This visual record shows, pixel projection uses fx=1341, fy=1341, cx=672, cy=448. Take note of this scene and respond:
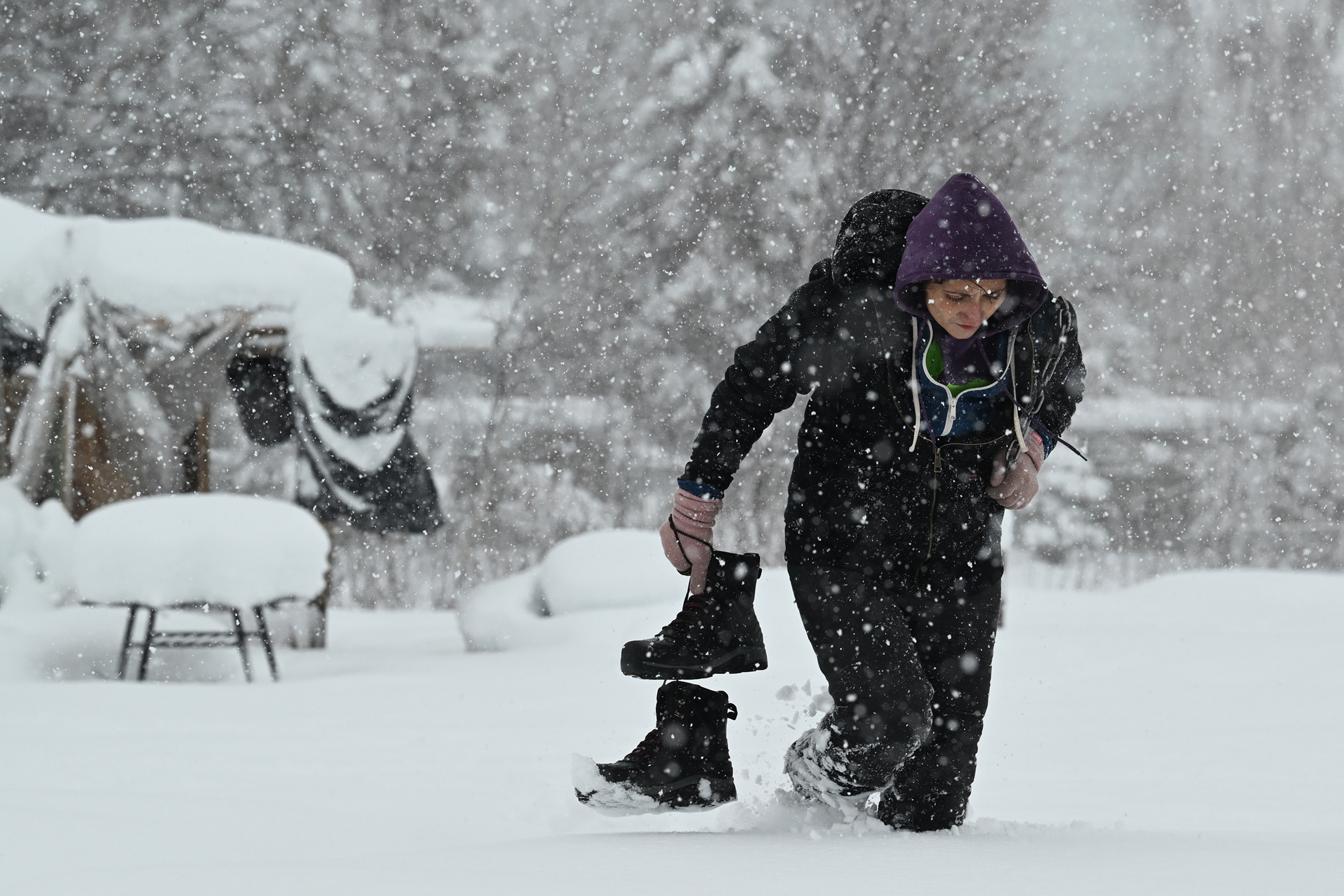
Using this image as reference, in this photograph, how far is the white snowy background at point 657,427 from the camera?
2975mm

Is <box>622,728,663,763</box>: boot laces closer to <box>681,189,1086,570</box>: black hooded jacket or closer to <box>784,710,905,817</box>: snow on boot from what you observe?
<box>784,710,905,817</box>: snow on boot

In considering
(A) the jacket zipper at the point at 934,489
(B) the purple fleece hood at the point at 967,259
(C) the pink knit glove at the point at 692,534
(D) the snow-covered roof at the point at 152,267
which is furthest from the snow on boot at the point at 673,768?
(D) the snow-covered roof at the point at 152,267

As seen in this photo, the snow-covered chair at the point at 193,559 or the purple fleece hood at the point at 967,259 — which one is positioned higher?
the purple fleece hood at the point at 967,259

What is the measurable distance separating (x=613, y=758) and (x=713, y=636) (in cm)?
219

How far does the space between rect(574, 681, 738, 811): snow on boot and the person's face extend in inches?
35.4

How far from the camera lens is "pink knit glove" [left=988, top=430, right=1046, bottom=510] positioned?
106 inches

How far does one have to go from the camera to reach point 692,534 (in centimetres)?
271

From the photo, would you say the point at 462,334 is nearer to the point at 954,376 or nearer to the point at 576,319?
the point at 576,319

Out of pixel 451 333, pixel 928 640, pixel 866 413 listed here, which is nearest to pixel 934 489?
pixel 866 413

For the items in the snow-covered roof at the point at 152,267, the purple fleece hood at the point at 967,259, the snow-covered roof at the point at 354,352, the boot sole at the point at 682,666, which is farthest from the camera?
the snow-covered roof at the point at 354,352

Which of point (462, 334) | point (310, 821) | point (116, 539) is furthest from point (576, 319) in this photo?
point (310, 821)

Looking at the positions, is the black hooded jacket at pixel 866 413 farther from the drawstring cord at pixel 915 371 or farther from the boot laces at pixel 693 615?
the boot laces at pixel 693 615

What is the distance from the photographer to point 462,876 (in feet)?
6.18

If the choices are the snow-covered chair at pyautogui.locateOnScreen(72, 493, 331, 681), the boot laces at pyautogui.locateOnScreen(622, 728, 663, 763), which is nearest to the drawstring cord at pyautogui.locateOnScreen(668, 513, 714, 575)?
the boot laces at pyautogui.locateOnScreen(622, 728, 663, 763)
